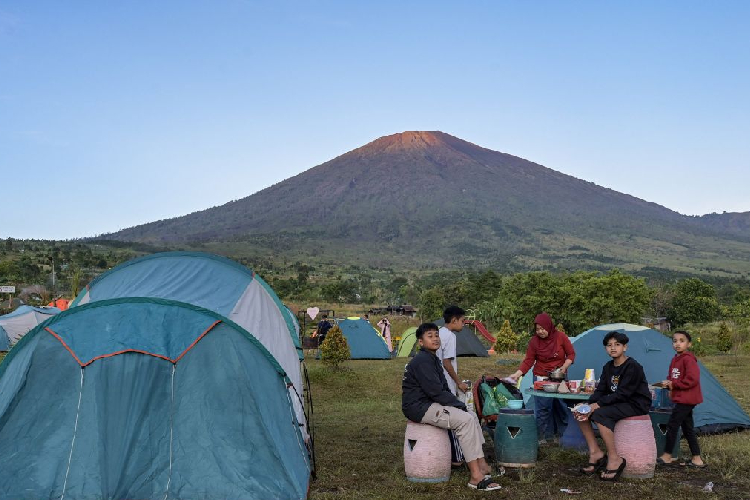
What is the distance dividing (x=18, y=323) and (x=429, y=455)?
727 inches

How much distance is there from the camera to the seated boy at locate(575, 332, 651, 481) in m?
6.77

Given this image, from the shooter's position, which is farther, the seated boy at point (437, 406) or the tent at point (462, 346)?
the tent at point (462, 346)

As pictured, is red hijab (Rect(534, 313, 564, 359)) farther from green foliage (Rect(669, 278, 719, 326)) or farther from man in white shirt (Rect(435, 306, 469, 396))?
green foliage (Rect(669, 278, 719, 326))

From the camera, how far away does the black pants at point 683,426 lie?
7371 mm

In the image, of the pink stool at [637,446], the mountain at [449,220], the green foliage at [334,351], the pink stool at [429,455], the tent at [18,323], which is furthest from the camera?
the mountain at [449,220]

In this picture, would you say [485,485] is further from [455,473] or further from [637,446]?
[637,446]

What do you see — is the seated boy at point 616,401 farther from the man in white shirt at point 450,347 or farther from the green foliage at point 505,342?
the green foliage at point 505,342

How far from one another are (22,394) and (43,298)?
29233 mm

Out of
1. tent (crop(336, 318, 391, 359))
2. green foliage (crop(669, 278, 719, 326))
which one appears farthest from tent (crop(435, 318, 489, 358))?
green foliage (crop(669, 278, 719, 326))

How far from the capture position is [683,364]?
747cm

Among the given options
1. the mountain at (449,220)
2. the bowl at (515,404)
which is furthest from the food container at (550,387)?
the mountain at (449,220)

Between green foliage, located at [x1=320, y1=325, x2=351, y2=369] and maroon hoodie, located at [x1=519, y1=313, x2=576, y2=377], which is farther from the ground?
maroon hoodie, located at [x1=519, y1=313, x2=576, y2=377]

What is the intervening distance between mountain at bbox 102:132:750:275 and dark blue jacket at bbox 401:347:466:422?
290ft

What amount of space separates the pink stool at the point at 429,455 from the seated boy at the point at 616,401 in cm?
122
